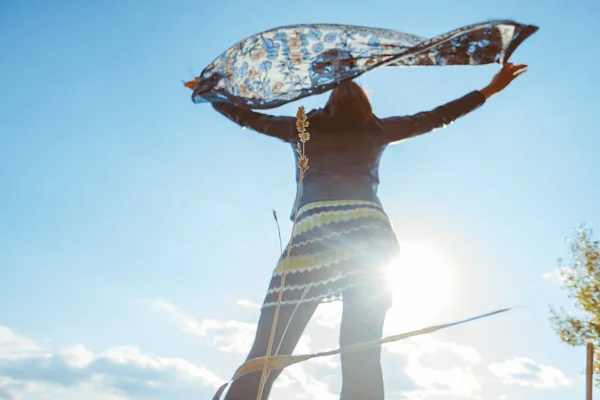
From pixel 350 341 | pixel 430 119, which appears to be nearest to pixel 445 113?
pixel 430 119

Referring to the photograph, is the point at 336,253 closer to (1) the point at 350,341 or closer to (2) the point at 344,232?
(2) the point at 344,232

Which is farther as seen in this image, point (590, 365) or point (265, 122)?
point (265, 122)

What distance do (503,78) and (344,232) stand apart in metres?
1.50

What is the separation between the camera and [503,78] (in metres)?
3.64

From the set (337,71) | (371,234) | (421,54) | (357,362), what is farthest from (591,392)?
(421,54)

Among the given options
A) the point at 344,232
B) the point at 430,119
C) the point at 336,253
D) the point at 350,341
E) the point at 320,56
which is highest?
the point at 320,56

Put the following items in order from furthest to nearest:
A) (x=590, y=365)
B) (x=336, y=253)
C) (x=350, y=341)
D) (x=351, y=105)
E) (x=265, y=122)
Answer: (x=265, y=122) < (x=351, y=105) < (x=336, y=253) < (x=350, y=341) < (x=590, y=365)

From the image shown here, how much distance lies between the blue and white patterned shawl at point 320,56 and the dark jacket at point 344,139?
12 cm

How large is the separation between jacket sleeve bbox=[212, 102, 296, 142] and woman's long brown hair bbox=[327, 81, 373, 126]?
0.87ft

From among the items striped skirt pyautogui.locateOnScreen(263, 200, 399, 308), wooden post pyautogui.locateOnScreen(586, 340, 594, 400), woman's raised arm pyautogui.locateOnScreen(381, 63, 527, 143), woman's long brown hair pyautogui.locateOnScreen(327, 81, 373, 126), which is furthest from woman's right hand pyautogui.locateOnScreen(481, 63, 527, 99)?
wooden post pyautogui.locateOnScreen(586, 340, 594, 400)

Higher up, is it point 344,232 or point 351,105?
point 351,105

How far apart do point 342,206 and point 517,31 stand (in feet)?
4.83

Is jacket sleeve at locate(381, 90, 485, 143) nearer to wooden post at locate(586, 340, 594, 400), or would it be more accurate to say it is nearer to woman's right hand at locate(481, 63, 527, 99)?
woman's right hand at locate(481, 63, 527, 99)

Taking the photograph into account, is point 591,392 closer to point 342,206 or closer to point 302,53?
point 342,206
